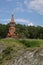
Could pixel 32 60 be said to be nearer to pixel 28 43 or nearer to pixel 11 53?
pixel 11 53

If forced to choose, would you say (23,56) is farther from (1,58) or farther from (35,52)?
(1,58)

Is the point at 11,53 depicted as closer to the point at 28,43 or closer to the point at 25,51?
the point at 25,51

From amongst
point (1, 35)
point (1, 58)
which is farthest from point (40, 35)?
point (1, 58)

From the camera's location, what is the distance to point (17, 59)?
66.9 feet

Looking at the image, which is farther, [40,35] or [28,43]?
[40,35]

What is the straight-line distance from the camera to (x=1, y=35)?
105375 millimetres

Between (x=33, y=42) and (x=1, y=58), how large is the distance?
34202 millimetres

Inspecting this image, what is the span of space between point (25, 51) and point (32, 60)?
1.51m

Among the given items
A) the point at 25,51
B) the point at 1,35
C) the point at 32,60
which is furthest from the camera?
the point at 1,35

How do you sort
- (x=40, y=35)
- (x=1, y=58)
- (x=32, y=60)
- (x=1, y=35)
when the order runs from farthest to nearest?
(x=1, y=35) → (x=40, y=35) → (x=1, y=58) → (x=32, y=60)

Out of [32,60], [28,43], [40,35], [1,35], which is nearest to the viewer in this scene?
[32,60]

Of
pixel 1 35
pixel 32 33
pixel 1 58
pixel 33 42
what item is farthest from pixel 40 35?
pixel 1 58

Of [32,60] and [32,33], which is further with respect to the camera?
[32,33]

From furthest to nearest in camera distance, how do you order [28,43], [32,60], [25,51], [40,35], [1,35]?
[1,35] < [40,35] < [28,43] < [25,51] < [32,60]
